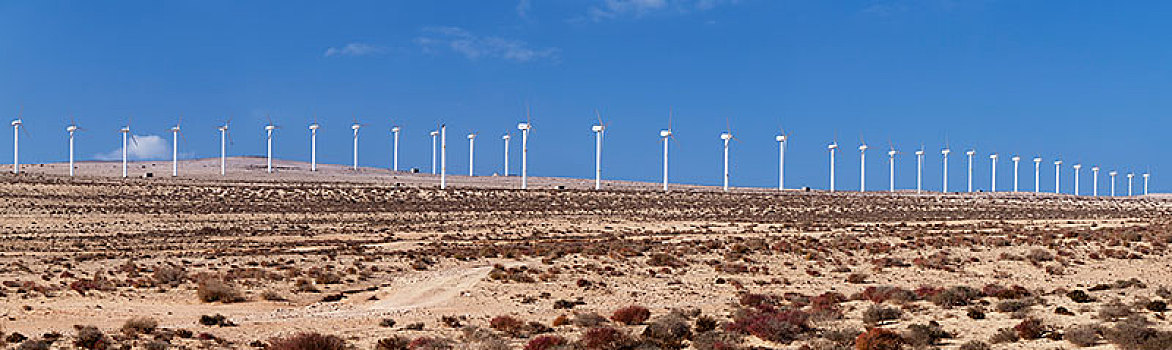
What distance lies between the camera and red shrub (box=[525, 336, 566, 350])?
70.8 ft

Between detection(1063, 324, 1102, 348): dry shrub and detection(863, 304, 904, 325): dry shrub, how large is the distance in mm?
4378

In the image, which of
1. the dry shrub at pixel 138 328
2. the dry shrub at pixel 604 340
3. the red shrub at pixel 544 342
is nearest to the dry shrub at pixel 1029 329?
the dry shrub at pixel 604 340

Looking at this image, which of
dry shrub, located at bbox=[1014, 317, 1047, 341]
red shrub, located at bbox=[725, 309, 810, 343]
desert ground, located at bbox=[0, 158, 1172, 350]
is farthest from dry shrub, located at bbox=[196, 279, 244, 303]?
dry shrub, located at bbox=[1014, 317, 1047, 341]

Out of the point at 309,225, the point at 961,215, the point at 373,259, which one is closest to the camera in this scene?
the point at 373,259

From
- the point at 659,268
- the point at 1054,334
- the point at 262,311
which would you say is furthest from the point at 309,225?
the point at 1054,334

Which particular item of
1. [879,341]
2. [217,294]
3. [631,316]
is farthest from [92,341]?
[879,341]

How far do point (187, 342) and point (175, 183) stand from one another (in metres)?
118

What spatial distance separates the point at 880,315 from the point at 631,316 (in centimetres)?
603

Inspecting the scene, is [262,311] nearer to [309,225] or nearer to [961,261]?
[961,261]

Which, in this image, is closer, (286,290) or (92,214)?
(286,290)

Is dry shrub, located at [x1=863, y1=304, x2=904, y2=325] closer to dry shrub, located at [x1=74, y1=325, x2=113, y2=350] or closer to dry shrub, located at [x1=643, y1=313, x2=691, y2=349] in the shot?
dry shrub, located at [x1=643, y1=313, x2=691, y2=349]

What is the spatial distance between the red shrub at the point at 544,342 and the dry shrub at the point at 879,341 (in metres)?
6.09

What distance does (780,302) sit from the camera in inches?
1224

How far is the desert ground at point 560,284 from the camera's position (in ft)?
74.9
